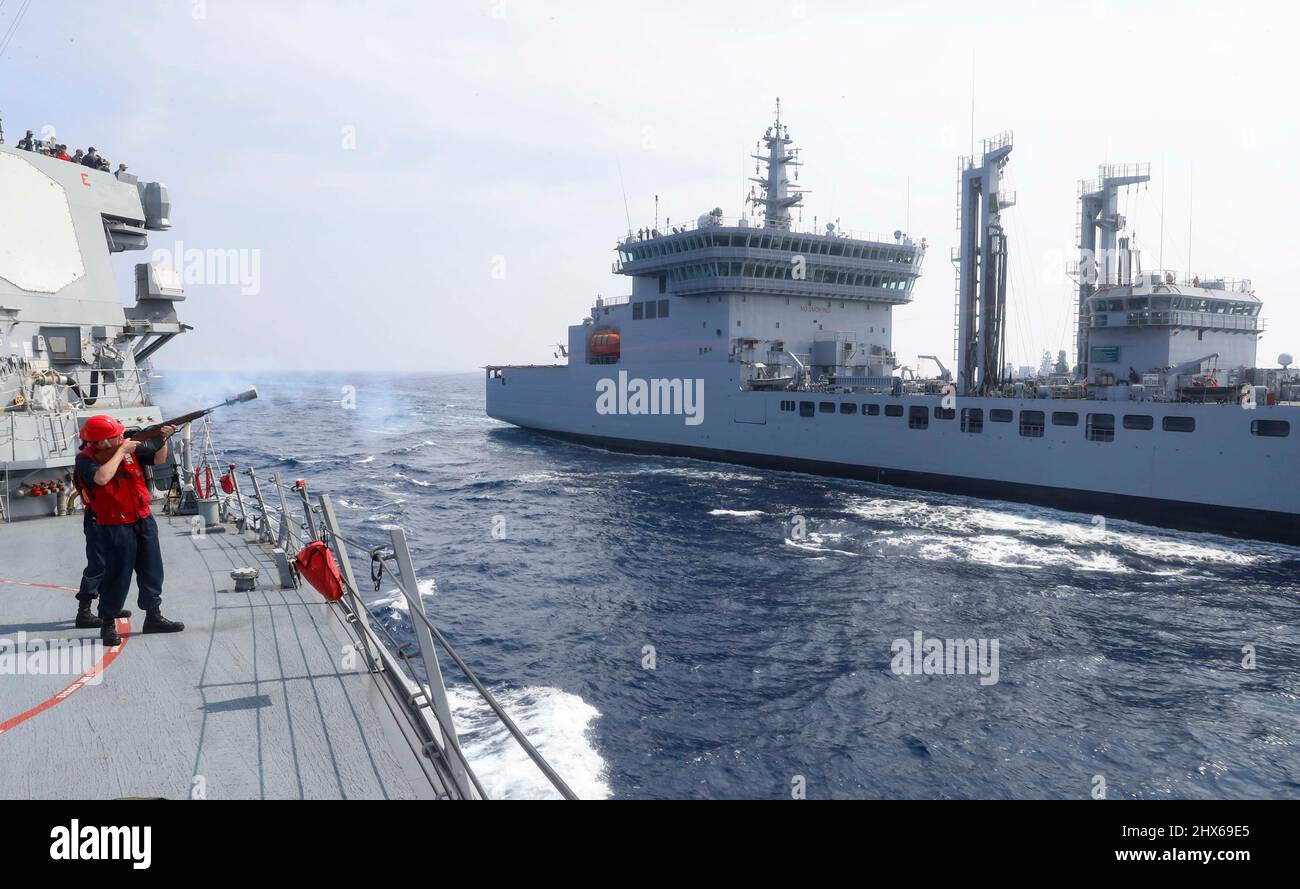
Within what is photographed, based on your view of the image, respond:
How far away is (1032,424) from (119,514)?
2995cm

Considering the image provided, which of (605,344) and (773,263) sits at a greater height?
(773,263)

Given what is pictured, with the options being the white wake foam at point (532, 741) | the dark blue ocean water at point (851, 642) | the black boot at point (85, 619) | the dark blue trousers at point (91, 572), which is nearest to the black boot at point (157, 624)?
the black boot at point (85, 619)

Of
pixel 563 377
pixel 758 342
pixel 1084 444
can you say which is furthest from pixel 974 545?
pixel 563 377

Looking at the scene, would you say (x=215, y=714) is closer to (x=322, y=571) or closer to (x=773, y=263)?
(x=322, y=571)

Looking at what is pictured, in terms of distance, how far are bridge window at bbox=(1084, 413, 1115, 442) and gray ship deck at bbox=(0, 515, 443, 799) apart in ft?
90.9

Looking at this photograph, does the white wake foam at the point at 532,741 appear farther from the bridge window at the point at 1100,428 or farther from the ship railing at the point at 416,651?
the bridge window at the point at 1100,428

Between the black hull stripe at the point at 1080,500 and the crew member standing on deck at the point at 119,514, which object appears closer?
the crew member standing on deck at the point at 119,514

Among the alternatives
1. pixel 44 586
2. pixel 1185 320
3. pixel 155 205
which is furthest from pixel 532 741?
pixel 1185 320

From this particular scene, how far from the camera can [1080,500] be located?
2794 cm

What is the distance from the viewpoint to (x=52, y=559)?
9.45 meters

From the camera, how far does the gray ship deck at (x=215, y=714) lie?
14.4 feet

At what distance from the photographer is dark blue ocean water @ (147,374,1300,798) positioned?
1009cm

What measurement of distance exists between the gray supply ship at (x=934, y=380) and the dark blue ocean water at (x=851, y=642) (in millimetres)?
2002
